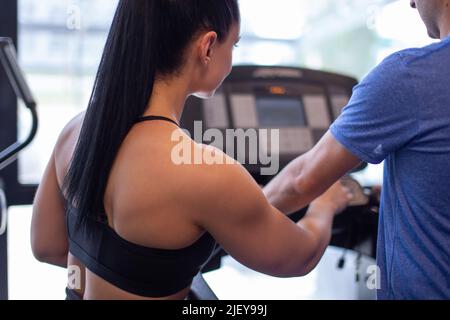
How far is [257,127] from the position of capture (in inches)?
76.0

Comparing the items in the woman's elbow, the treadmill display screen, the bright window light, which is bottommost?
the woman's elbow

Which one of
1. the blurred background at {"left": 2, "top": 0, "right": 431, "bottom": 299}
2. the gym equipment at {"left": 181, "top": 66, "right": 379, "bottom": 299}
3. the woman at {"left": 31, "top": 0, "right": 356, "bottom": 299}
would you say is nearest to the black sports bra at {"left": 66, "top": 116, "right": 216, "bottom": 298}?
the woman at {"left": 31, "top": 0, "right": 356, "bottom": 299}

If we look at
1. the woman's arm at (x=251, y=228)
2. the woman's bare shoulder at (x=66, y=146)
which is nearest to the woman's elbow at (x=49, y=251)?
the woman's bare shoulder at (x=66, y=146)

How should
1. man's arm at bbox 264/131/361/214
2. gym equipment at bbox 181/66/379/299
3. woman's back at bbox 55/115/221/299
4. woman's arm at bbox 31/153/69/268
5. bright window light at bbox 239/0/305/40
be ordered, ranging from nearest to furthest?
woman's back at bbox 55/115/221/299, man's arm at bbox 264/131/361/214, woman's arm at bbox 31/153/69/268, gym equipment at bbox 181/66/379/299, bright window light at bbox 239/0/305/40

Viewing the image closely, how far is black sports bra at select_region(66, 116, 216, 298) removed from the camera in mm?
1029

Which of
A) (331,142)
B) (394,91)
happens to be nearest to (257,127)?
(331,142)

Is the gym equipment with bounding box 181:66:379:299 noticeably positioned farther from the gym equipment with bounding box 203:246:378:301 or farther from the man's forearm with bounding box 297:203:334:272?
the man's forearm with bounding box 297:203:334:272

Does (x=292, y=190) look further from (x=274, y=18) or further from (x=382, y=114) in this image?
(x=274, y=18)

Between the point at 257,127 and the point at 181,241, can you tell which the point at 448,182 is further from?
the point at 257,127

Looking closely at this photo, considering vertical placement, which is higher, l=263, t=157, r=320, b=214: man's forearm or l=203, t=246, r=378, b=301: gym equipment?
l=263, t=157, r=320, b=214: man's forearm

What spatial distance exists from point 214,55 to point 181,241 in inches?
16.5

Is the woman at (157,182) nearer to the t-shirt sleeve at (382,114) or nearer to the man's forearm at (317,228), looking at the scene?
the man's forearm at (317,228)

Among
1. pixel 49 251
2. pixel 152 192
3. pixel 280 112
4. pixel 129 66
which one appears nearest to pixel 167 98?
pixel 129 66

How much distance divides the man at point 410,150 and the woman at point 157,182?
0.22 m
